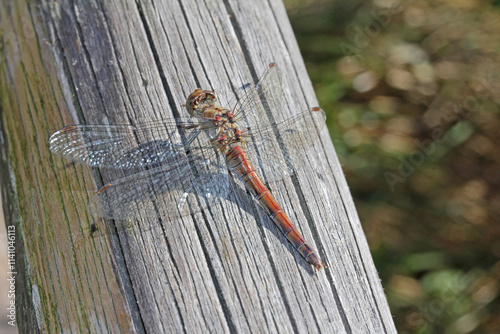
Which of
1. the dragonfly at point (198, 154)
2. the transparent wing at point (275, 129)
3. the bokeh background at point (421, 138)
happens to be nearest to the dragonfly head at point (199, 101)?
the dragonfly at point (198, 154)

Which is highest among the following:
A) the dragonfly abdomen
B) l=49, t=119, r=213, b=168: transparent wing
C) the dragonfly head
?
the dragonfly head

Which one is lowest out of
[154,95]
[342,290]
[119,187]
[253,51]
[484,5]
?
[342,290]

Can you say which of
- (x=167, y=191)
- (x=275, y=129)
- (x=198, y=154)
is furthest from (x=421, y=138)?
(x=167, y=191)

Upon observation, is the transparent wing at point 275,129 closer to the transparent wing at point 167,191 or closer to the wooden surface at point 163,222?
the wooden surface at point 163,222

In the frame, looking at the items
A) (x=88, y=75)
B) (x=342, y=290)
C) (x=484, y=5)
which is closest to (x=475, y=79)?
(x=484, y=5)

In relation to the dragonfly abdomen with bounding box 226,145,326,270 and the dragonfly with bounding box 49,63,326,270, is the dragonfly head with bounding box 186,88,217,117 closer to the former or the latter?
the dragonfly with bounding box 49,63,326,270

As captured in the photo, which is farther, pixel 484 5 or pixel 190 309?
pixel 484 5

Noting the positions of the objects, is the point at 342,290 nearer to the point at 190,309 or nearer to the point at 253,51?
the point at 190,309

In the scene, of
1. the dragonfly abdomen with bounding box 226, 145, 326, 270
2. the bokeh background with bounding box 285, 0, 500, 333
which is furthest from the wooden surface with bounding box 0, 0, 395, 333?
the bokeh background with bounding box 285, 0, 500, 333
